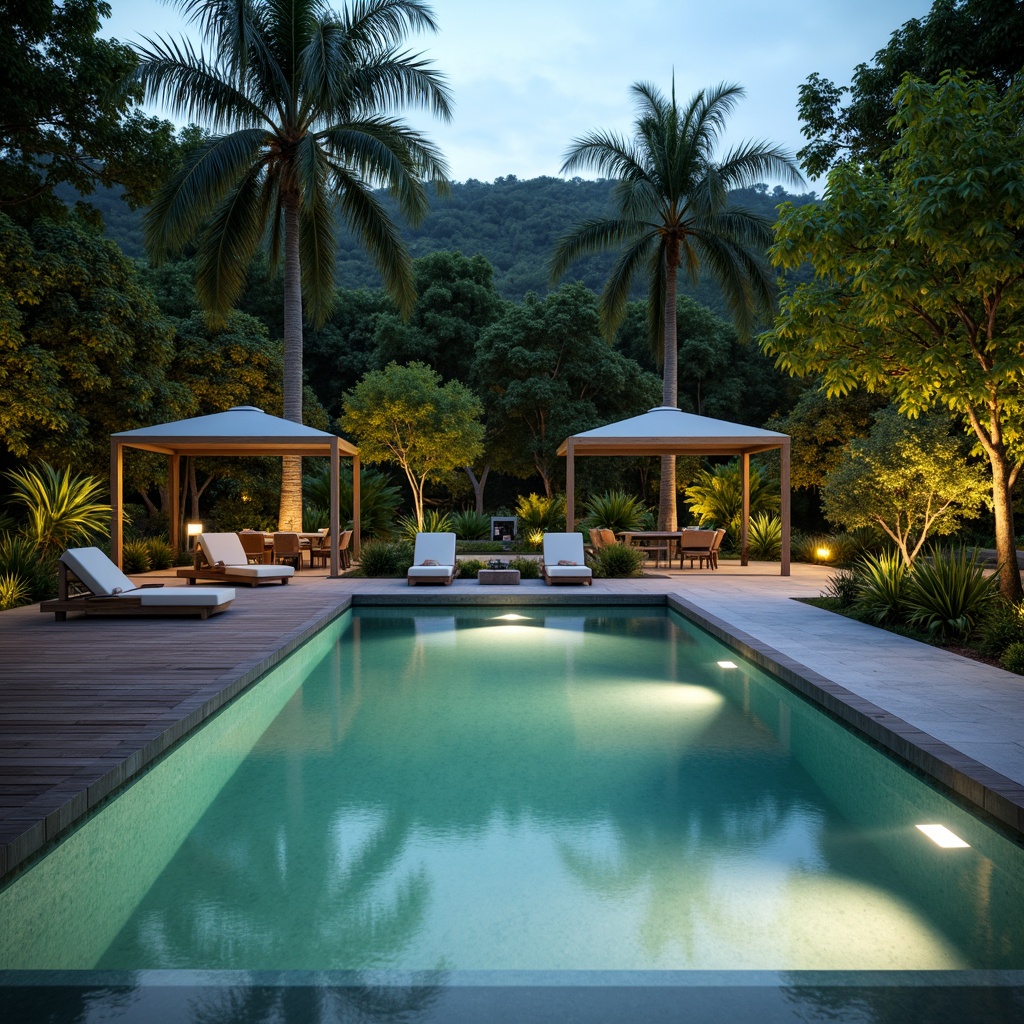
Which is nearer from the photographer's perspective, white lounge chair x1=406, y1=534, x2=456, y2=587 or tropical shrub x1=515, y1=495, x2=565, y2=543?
white lounge chair x1=406, y1=534, x2=456, y2=587

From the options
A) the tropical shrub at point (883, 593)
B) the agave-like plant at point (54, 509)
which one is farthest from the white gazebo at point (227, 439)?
the tropical shrub at point (883, 593)

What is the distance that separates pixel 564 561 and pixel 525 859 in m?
9.76

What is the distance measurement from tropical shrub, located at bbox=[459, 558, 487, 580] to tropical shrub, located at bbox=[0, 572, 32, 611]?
647 cm

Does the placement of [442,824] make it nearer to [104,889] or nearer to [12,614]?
[104,889]

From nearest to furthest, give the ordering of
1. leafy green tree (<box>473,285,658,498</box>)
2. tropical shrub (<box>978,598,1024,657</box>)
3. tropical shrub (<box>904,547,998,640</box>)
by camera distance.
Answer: tropical shrub (<box>978,598,1024,657</box>), tropical shrub (<box>904,547,998,640</box>), leafy green tree (<box>473,285,658,498</box>)

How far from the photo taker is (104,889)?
3.23 metres

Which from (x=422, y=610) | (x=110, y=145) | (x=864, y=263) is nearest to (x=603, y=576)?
(x=422, y=610)

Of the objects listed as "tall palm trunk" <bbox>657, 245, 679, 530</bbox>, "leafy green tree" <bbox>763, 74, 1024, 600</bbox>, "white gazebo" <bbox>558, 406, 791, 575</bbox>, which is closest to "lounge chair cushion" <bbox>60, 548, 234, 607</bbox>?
"leafy green tree" <bbox>763, 74, 1024, 600</bbox>

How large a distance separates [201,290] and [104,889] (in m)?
14.6

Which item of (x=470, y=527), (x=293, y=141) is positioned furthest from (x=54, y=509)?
(x=470, y=527)

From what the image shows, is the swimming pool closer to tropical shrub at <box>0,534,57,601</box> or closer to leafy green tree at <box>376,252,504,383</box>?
tropical shrub at <box>0,534,57,601</box>

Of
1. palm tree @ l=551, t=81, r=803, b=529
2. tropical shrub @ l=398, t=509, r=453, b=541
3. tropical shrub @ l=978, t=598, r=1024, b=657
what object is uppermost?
palm tree @ l=551, t=81, r=803, b=529

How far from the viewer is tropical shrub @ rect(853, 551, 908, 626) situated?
8.77 metres

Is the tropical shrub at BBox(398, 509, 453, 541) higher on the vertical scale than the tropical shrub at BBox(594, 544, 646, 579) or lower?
higher
